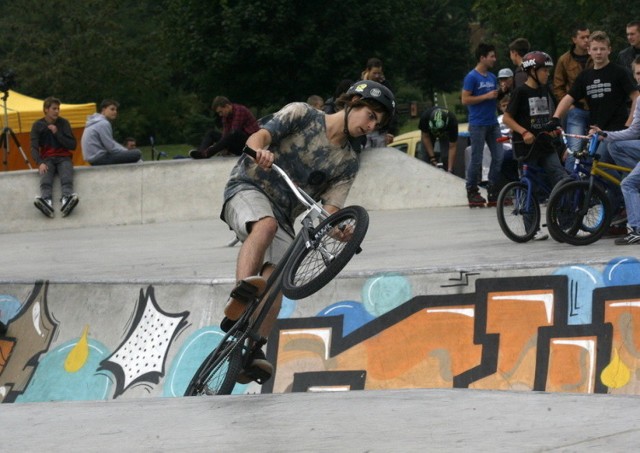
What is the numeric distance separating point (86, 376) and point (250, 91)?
29905mm

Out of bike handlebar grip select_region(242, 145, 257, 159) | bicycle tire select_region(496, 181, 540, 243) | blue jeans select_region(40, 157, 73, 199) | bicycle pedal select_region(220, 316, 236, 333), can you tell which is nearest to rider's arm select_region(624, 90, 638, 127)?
bicycle tire select_region(496, 181, 540, 243)

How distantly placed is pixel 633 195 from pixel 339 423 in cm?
534

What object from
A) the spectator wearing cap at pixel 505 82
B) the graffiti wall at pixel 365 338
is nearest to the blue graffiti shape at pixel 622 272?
the graffiti wall at pixel 365 338

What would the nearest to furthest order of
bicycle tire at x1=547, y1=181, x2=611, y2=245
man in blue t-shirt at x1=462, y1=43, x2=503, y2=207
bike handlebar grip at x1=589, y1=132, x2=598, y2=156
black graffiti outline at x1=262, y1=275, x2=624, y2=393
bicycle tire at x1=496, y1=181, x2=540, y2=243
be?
black graffiti outline at x1=262, y1=275, x2=624, y2=393 < bicycle tire at x1=547, y1=181, x2=611, y2=245 < bike handlebar grip at x1=589, y1=132, x2=598, y2=156 < bicycle tire at x1=496, y1=181, x2=540, y2=243 < man in blue t-shirt at x1=462, y1=43, x2=503, y2=207

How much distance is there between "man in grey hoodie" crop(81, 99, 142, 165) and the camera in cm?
1712

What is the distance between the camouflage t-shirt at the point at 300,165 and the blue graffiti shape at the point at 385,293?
1.53m

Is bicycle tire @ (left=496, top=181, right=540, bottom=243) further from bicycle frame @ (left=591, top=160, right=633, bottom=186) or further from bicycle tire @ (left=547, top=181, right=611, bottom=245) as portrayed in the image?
bicycle frame @ (left=591, top=160, right=633, bottom=186)

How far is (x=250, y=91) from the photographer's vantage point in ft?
128

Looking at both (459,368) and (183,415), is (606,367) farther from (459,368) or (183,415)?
(183,415)

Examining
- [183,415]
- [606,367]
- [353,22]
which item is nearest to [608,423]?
[183,415]

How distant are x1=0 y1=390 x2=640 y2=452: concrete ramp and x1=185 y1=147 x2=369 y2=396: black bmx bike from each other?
0.86 meters

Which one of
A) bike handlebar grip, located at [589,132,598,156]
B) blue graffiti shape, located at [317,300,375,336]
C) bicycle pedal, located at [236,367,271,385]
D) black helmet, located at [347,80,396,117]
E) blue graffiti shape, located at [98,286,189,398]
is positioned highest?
black helmet, located at [347,80,396,117]

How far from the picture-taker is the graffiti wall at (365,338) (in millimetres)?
7730

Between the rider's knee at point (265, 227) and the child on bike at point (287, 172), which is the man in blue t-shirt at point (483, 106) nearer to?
the child on bike at point (287, 172)
